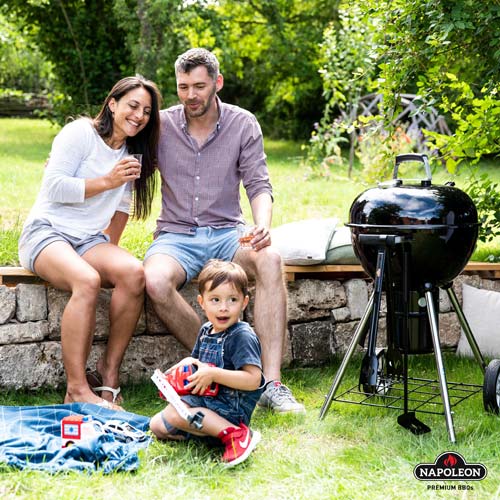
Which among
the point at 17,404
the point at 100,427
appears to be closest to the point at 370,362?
the point at 100,427

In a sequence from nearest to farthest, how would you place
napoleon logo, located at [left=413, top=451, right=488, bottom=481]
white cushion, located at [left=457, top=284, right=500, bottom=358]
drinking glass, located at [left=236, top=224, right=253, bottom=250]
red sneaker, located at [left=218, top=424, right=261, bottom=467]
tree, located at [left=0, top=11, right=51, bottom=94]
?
1. napoleon logo, located at [left=413, top=451, right=488, bottom=481]
2. red sneaker, located at [left=218, top=424, right=261, bottom=467]
3. drinking glass, located at [left=236, top=224, right=253, bottom=250]
4. white cushion, located at [left=457, top=284, right=500, bottom=358]
5. tree, located at [left=0, top=11, right=51, bottom=94]

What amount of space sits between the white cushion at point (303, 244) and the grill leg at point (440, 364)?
0.90m

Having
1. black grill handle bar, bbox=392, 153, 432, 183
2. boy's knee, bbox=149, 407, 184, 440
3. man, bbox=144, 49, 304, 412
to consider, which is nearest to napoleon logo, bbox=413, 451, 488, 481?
boy's knee, bbox=149, 407, 184, 440

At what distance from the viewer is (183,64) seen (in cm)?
390

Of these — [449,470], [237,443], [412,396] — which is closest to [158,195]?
[412,396]

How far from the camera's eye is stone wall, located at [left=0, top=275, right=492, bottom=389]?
382 centimetres

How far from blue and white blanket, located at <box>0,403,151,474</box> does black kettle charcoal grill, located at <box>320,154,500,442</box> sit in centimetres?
85

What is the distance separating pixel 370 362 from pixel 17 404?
62.4 inches

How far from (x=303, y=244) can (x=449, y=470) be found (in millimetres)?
1592

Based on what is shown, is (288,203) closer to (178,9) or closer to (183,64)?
(183,64)

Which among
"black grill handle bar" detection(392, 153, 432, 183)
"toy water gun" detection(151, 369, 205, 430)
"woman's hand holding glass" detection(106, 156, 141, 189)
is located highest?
"black grill handle bar" detection(392, 153, 432, 183)

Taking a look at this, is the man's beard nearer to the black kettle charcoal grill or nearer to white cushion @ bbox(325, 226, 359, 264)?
white cushion @ bbox(325, 226, 359, 264)

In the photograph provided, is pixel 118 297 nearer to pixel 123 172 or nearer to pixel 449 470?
pixel 123 172

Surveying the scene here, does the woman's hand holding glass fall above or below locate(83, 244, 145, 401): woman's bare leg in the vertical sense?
above
